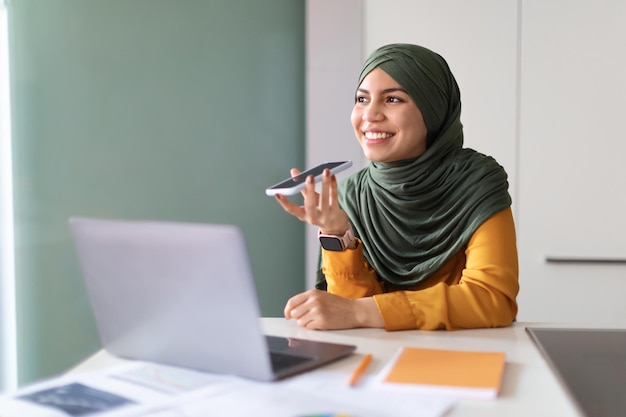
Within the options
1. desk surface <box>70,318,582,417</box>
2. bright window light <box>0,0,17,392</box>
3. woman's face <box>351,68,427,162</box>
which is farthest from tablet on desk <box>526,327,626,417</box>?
bright window light <box>0,0,17,392</box>

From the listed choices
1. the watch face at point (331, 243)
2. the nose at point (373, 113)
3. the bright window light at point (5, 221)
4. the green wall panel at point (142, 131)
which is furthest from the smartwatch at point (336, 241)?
the bright window light at point (5, 221)

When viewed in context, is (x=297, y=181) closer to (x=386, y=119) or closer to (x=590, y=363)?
(x=386, y=119)

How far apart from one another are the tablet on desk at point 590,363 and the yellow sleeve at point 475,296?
9cm

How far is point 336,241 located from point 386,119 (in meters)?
0.30

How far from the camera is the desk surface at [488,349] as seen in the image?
813 millimetres

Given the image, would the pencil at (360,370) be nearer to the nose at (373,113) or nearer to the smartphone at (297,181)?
the smartphone at (297,181)

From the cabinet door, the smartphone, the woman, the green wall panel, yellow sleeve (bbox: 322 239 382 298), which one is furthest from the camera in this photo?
the green wall panel

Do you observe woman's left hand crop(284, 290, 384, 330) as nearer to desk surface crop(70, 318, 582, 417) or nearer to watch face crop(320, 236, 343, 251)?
desk surface crop(70, 318, 582, 417)

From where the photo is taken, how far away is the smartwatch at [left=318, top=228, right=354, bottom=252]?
144cm

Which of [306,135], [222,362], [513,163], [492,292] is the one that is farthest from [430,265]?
[306,135]

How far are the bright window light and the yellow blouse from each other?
4.75ft

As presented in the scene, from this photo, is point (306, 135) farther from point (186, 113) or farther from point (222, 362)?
point (222, 362)

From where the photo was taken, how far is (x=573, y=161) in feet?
8.23

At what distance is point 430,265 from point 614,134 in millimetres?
1306
